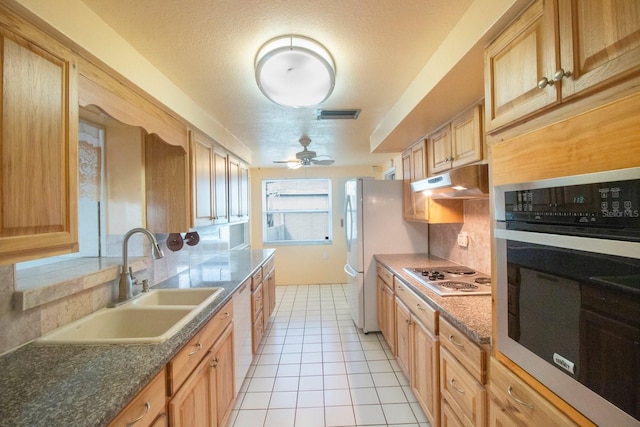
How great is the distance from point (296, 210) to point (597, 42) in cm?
487

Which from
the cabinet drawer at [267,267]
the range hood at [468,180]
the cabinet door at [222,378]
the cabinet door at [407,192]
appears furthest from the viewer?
the cabinet drawer at [267,267]

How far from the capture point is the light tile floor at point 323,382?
188 cm

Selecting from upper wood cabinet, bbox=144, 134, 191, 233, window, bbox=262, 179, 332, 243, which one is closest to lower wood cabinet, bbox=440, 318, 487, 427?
upper wood cabinet, bbox=144, 134, 191, 233

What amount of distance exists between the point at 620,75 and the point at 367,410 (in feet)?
Answer: 7.15

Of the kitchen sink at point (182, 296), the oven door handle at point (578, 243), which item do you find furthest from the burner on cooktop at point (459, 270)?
the kitchen sink at point (182, 296)

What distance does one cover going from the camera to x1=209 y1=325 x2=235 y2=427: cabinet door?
1554 millimetres

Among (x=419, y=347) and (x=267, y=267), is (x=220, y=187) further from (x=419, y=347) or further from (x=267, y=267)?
(x=419, y=347)

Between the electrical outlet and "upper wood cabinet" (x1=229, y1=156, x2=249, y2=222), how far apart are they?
232 centimetres

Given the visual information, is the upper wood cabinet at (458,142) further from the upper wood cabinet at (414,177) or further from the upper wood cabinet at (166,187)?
the upper wood cabinet at (166,187)

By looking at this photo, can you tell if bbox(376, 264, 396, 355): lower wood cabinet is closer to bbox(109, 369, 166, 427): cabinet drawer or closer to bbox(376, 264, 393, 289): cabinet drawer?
bbox(376, 264, 393, 289): cabinet drawer

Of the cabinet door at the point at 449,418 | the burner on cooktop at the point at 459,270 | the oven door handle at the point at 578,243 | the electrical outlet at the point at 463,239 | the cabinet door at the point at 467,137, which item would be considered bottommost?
the cabinet door at the point at 449,418

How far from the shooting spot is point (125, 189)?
6.38ft

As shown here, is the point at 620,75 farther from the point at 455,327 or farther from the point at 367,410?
the point at 367,410

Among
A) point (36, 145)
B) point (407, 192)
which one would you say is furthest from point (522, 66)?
point (407, 192)
